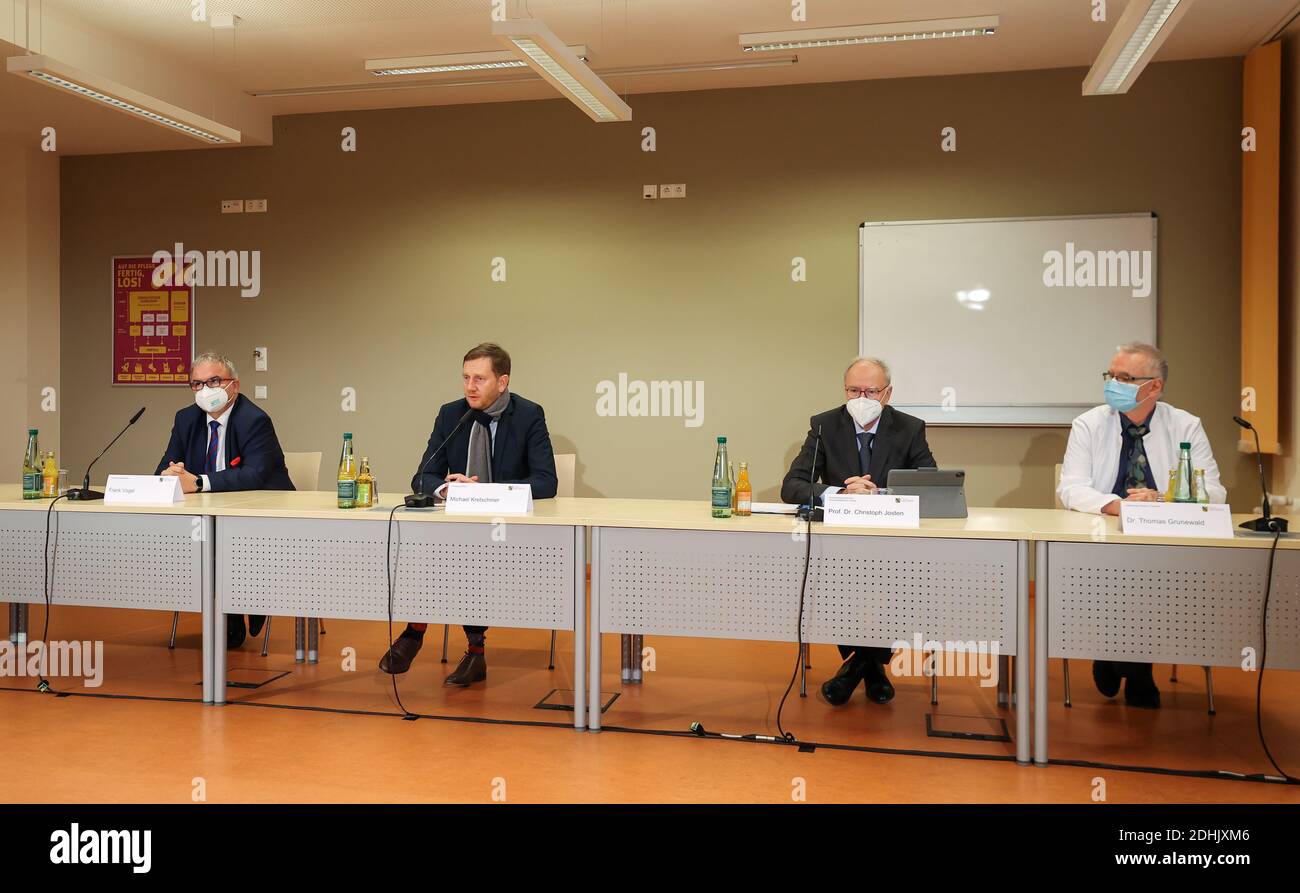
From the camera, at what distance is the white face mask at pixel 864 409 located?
3.39 m

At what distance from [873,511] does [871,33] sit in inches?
90.1

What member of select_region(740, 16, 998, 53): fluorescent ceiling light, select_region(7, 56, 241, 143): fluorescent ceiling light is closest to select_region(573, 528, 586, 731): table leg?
select_region(740, 16, 998, 53): fluorescent ceiling light

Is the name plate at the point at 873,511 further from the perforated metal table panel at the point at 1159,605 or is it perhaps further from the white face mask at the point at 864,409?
the white face mask at the point at 864,409

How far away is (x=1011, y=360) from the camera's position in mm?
4766

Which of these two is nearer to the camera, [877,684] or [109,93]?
[877,684]

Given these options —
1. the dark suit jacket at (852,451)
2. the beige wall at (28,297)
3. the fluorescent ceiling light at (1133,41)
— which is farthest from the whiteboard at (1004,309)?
the beige wall at (28,297)

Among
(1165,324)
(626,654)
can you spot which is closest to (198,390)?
(626,654)

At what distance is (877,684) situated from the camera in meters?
3.25

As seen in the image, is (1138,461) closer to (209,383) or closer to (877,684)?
(877,684)

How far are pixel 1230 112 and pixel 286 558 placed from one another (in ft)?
15.0

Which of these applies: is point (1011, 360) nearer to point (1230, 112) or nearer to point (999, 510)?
point (1230, 112)

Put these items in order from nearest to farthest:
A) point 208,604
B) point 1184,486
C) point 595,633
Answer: point 1184,486
point 595,633
point 208,604

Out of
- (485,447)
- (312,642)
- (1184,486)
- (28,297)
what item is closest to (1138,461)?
(1184,486)

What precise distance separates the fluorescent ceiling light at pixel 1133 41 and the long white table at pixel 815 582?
1.58 m
